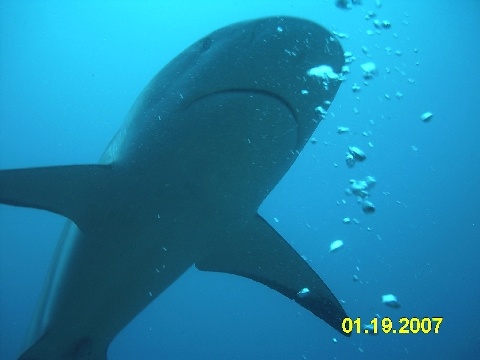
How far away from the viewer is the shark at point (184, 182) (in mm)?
2391

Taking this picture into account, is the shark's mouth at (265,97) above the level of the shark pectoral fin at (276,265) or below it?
→ above

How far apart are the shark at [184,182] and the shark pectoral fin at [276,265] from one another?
15 mm

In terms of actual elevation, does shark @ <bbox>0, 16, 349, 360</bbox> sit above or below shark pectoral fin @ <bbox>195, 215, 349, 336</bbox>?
above

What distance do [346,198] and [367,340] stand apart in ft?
49.1

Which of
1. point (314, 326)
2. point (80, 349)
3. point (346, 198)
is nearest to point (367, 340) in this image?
point (314, 326)

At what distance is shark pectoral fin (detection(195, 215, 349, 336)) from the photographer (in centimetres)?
396

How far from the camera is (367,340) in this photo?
29625 mm
